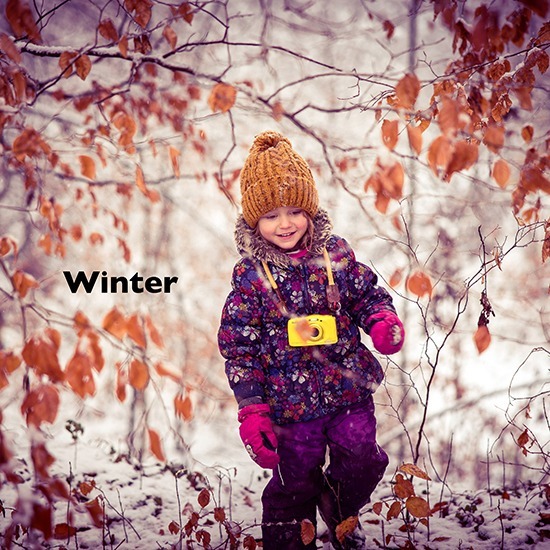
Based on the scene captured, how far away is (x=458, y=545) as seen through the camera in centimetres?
252

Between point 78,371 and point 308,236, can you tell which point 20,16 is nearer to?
point 78,371

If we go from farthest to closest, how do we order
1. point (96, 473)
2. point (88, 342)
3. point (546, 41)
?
point (96, 473)
point (546, 41)
point (88, 342)

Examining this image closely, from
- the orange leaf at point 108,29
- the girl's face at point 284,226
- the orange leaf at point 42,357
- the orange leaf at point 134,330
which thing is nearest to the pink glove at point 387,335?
the girl's face at point 284,226

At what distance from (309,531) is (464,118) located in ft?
6.09

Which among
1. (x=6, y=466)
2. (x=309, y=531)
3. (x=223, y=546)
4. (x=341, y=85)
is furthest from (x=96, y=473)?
(x=341, y=85)

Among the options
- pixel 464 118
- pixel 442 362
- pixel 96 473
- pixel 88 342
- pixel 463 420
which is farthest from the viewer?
pixel 442 362

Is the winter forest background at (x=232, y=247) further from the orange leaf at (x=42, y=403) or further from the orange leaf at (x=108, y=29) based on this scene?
the orange leaf at (x=42, y=403)

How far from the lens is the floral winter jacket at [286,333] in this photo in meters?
2.30

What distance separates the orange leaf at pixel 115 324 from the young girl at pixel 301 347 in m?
0.90

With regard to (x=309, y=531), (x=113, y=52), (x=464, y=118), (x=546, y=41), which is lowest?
(x=309, y=531)

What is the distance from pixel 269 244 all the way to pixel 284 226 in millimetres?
121

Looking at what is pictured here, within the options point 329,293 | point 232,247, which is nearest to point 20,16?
point 329,293

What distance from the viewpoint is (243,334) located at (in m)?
2.32

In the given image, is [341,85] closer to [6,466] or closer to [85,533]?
[85,533]
